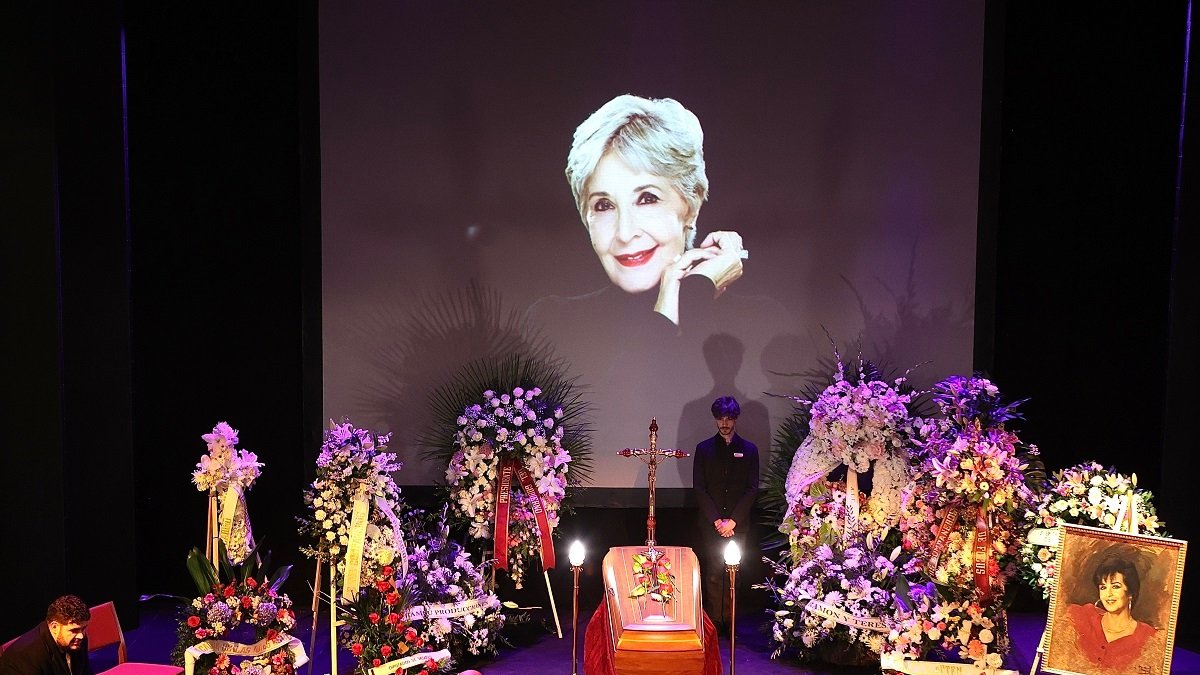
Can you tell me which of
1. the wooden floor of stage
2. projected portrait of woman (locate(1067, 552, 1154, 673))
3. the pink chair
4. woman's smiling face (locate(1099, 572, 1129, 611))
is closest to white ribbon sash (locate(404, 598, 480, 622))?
the wooden floor of stage

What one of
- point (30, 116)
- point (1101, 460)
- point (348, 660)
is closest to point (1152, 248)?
point (1101, 460)

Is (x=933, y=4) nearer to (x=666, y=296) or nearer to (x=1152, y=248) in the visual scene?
(x=1152, y=248)

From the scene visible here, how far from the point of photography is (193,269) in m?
7.18

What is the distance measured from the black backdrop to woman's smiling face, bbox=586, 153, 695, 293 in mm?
2094

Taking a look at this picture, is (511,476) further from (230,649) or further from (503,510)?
(230,649)

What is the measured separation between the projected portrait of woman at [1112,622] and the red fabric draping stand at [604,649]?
5.75 ft

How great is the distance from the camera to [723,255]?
7504 mm

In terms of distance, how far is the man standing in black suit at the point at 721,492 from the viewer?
6703 millimetres

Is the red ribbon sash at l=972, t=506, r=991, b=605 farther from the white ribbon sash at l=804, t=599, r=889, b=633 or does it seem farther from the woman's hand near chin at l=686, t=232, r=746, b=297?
the woman's hand near chin at l=686, t=232, r=746, b=297

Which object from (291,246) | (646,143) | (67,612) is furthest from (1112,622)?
(291,246)

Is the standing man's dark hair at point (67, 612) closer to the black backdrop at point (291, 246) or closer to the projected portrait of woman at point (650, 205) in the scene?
the black backdrop at point (291, 246)

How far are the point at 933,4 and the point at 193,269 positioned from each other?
5716 mm

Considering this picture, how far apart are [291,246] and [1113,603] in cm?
565

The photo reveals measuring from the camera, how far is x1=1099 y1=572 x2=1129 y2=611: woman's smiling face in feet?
A: 15.6
